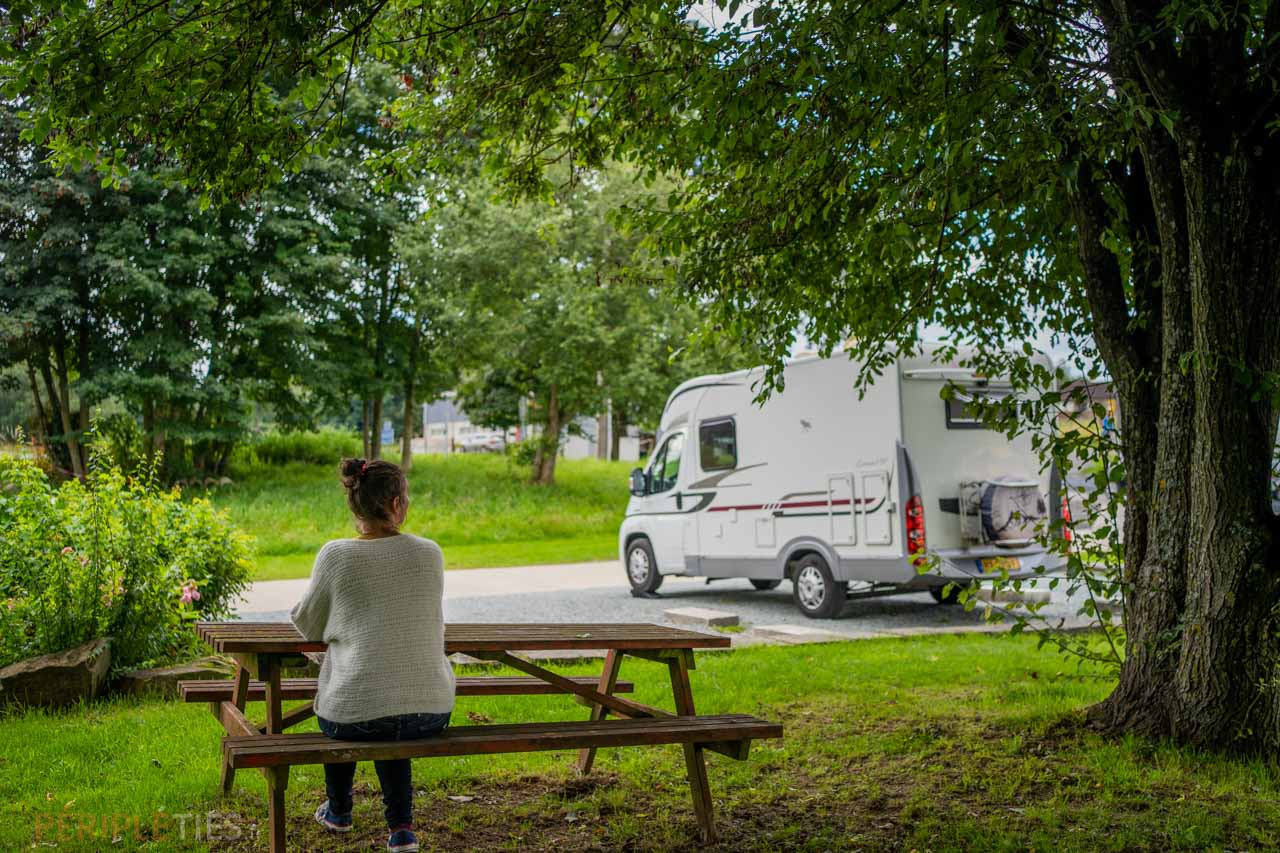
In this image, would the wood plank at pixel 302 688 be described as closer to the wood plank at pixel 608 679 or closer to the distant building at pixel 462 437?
the wood plank at pixel 608 679

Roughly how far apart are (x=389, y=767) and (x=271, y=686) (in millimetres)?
624

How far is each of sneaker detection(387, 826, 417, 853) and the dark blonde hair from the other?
43.4 inches

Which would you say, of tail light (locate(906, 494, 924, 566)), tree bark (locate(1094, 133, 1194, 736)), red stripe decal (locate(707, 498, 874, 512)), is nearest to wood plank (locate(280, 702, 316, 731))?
tree bark (locate(1094, 133, 1194, 736))

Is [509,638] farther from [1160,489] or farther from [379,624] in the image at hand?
[1160,489]

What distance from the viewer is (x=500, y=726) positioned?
4164mm

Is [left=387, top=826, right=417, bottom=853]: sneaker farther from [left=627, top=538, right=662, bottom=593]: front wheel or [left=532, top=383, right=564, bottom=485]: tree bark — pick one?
[left=532, top=383, right=564, bottom=485]: tree bark

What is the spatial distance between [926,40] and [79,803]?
4868 mm

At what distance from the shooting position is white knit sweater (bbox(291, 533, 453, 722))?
12.6 ft

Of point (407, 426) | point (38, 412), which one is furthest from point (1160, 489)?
point (407, 426)

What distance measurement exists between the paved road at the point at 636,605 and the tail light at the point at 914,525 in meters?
0.82

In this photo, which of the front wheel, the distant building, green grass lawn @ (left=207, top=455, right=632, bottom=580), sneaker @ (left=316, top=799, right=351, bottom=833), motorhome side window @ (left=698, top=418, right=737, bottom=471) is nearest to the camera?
sneaker @ (left=316, top=799, right=351, bottom=833)

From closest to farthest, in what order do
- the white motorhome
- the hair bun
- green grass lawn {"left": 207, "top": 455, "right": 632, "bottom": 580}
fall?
the hair bun < the white motorhome < green grass lawn {"left": 207, "top": 455, "right": 632, "bottom": 580}

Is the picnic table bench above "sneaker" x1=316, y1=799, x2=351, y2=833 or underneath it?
above

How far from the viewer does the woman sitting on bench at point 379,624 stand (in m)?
3.84
